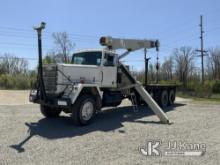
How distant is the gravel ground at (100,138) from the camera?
577 centimetres

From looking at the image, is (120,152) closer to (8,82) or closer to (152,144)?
(152,144)

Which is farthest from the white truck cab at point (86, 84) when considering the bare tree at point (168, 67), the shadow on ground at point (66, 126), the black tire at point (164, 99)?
the bare tree at point (168, 67)

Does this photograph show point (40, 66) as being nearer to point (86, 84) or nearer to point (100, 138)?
point (86, 84)

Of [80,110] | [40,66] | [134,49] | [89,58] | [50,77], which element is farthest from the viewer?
[134,49]

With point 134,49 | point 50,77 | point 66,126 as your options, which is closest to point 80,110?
point 66,126

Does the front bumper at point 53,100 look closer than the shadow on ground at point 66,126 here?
No

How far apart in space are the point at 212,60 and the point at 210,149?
198 feet

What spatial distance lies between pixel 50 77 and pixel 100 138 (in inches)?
126

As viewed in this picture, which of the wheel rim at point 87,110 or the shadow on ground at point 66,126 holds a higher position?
the wheel rim at point 87,110

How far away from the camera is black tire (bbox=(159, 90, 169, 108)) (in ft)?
50.0

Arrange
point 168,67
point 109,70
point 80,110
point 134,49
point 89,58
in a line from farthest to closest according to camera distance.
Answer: point 168,67
point 134,49
point 109,70
point 89,58
point 80,110

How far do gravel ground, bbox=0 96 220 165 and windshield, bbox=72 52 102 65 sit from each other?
2116 millimetres

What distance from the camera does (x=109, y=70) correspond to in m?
11.1

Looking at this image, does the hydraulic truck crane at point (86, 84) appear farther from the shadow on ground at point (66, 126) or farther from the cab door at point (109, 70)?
the shadow on ground at point (66, 126)
